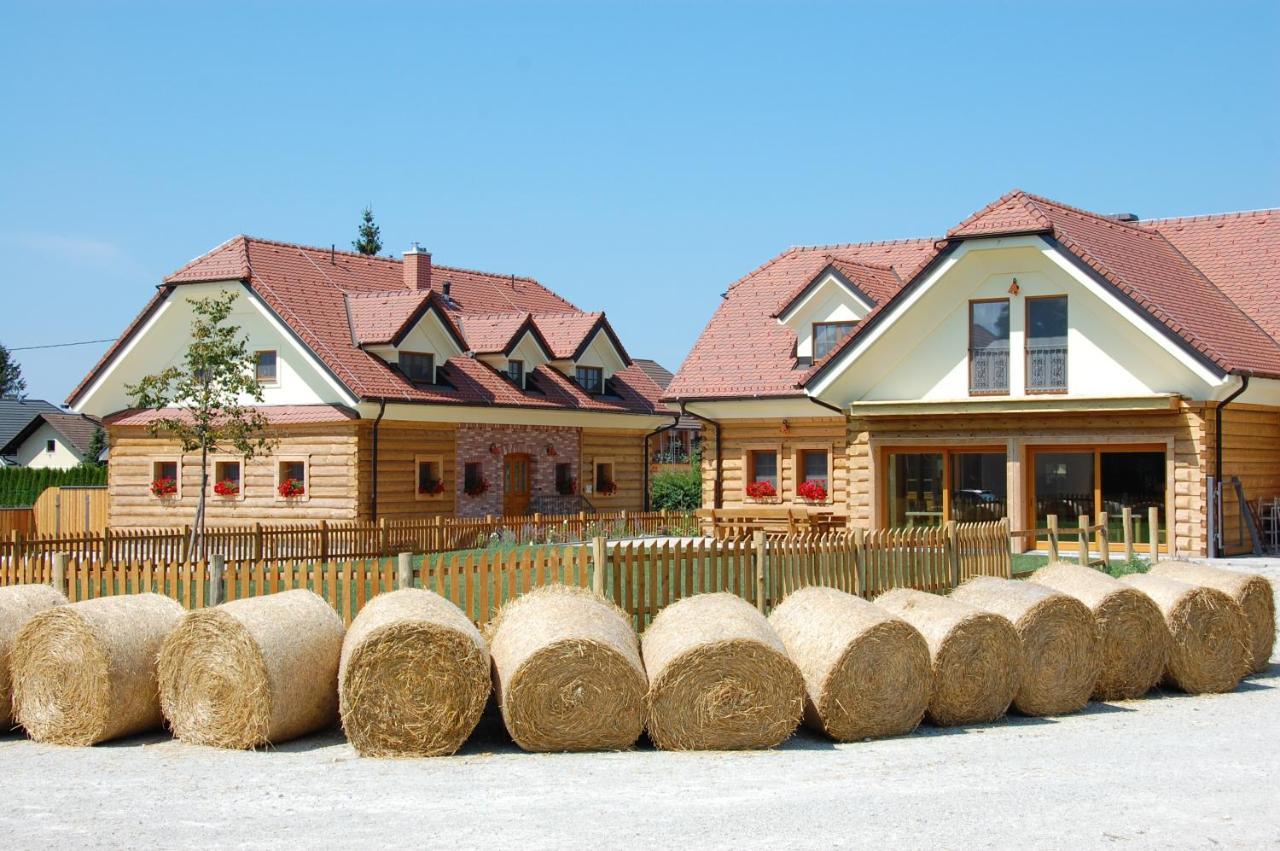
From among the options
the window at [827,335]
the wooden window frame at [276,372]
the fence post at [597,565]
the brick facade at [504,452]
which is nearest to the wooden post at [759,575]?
the fence post at [597,565]

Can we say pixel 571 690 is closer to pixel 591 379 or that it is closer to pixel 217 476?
pixel 217 476

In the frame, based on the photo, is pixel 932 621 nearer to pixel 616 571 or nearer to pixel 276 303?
pixel 616 571

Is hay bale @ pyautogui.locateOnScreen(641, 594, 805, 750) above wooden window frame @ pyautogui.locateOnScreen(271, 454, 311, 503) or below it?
below

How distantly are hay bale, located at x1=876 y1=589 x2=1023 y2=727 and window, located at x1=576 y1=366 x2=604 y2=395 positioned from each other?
86.8 ft

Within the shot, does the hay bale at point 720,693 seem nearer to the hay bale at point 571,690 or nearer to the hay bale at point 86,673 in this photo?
the hay bale at point 571,690

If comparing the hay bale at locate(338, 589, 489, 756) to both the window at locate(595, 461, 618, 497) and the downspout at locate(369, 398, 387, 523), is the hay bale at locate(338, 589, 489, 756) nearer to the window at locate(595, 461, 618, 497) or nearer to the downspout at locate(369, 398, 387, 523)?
the downspout at locate(369, 398, 387, 523)

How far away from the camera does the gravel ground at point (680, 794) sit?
859 cm

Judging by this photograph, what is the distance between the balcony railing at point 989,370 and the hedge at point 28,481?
3556 cm

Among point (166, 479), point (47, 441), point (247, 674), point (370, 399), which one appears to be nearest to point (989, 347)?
point (370, 399)

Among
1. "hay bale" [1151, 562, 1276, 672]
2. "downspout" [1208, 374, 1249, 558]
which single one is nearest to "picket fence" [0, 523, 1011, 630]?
"hay bale" [1151, 562, 1276, 672]

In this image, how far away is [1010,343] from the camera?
27375 millimetres

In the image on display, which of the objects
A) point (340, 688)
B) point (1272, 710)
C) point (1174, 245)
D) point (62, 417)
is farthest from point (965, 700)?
point (62, 417)

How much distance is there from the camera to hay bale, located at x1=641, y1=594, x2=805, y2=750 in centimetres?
1114

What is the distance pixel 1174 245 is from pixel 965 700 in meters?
21.4
